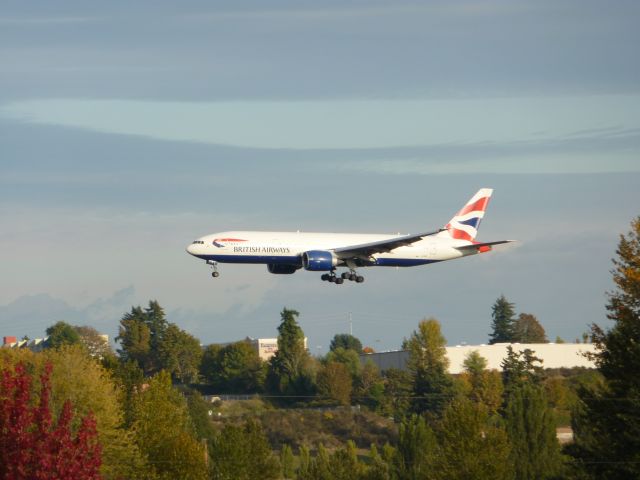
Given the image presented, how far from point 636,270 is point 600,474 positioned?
20.5 m

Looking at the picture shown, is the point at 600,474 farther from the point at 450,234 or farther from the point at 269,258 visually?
the point at 450,234

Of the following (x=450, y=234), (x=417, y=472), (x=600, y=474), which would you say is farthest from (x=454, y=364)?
(x=600, y=474)

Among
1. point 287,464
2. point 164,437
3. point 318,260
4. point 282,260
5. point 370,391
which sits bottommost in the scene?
point 287,464

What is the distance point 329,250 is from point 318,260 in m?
2.66

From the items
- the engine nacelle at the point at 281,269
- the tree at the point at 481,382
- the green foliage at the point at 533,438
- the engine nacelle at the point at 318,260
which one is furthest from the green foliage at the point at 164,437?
the tree at the point at 481,382

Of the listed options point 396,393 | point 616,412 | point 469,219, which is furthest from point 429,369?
point 616,412

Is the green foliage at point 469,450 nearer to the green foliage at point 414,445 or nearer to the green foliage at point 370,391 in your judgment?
the green foliage at point 414,445

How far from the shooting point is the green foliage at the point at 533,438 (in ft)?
336

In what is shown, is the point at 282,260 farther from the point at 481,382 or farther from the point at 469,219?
the point at 481,382

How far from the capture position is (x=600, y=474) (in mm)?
61312

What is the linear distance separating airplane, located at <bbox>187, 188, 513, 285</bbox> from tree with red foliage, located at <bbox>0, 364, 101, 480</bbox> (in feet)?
168

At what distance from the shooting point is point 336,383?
19100 centimetres

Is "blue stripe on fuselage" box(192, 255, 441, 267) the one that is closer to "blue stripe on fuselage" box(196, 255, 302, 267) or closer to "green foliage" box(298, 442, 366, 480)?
"blue stripe on fuselage" box(196, 255, 302, 267)

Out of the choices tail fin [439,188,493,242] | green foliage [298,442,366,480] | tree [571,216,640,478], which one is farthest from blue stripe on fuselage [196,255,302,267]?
tree [571,216,640,478]
